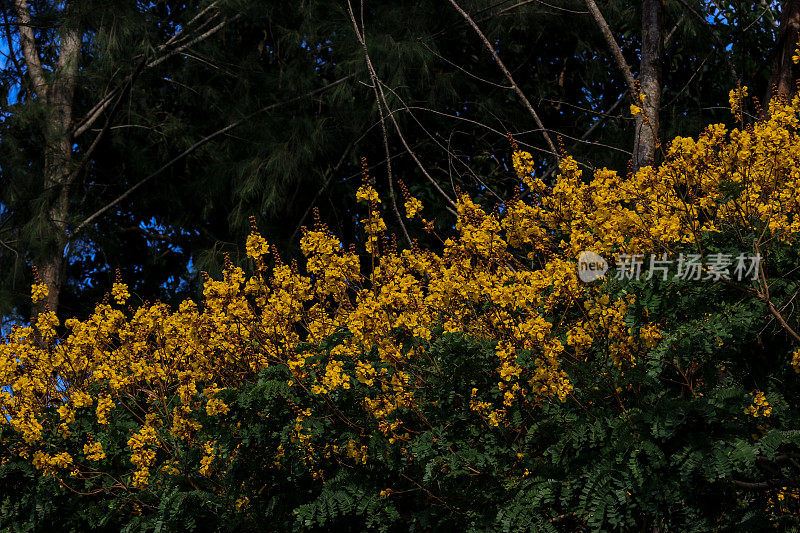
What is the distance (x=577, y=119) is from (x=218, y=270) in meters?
3.92

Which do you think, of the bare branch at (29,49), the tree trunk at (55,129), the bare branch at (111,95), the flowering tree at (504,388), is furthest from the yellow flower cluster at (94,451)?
the bare branch at (29,49)

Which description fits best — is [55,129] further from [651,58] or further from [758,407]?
[758,407]

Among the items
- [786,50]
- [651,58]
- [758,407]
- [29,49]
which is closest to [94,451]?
[758,407]

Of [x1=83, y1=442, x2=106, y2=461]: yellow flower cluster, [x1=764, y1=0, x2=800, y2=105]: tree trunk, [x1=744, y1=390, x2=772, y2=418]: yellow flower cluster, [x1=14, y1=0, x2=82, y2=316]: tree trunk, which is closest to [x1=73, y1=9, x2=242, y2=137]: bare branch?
[x1=14, y1=0, x2=82, y2=316]: tree trunk

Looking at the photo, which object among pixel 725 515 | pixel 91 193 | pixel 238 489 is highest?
pixel 91 193

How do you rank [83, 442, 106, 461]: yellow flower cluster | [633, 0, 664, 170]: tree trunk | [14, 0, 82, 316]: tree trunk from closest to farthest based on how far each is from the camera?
1. [83, 442, 106, 461]: yellow flower cluster
2. [633, 0, 664, 170]: tree trunk
3. [14, 0, 82, 316]: tree trunk

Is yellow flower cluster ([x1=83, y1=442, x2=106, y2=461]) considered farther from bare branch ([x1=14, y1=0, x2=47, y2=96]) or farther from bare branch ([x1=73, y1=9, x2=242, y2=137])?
bare branch ([x1=14, y1=0, x2=47, y2=96])

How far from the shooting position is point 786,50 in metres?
5.97

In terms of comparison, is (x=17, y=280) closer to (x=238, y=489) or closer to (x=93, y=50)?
(x=93, y=50)

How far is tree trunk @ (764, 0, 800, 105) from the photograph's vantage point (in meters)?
5.97

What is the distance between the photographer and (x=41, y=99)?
30.8 feet

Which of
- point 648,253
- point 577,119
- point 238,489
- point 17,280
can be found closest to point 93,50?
point 17,280

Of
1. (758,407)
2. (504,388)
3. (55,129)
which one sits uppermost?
(55,129)

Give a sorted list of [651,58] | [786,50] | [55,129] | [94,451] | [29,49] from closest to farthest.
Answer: [94,451], [786,50], [651,58], [55,129], [29,49]
